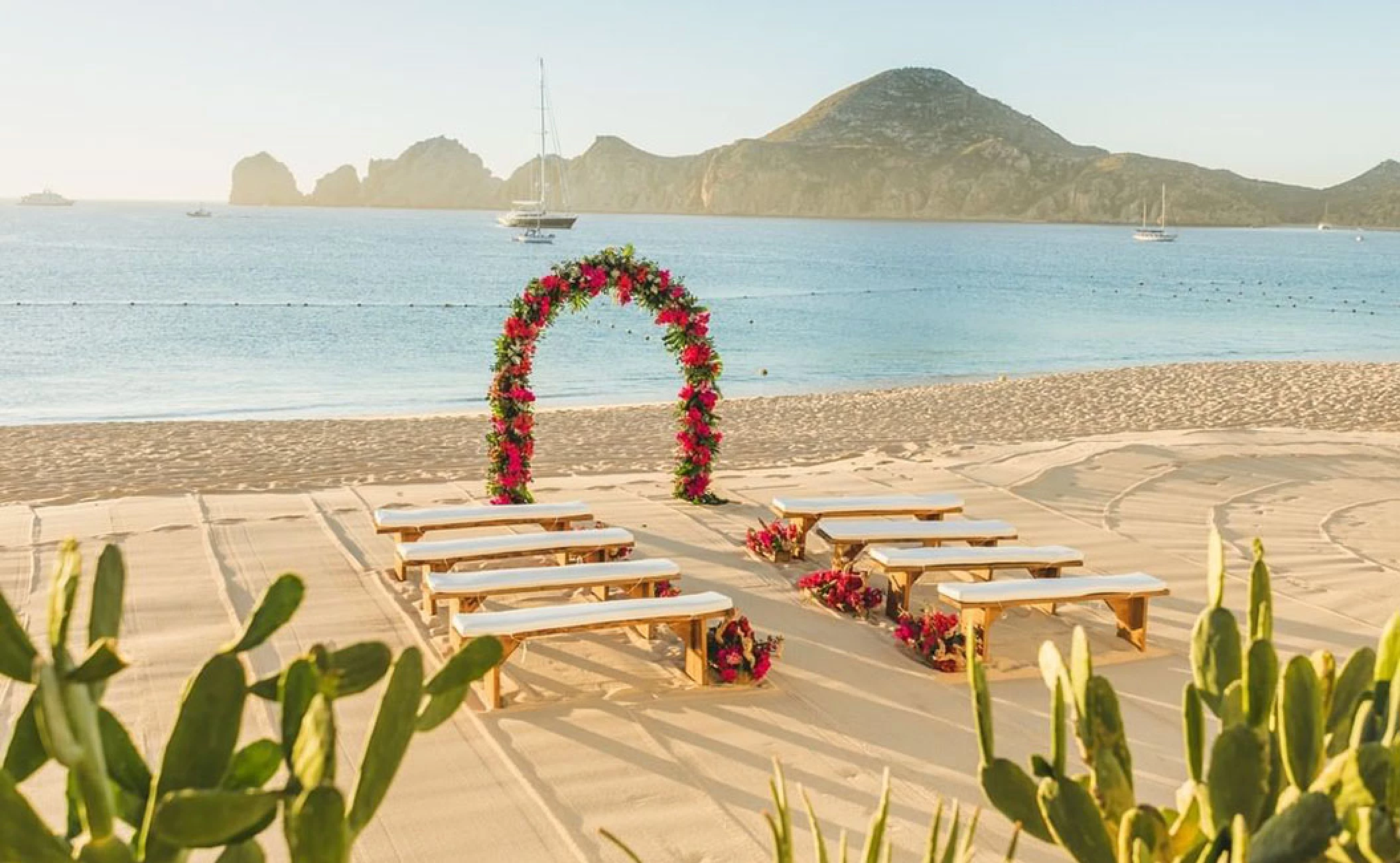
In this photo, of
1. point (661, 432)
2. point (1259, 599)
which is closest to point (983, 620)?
point (1259, 599)

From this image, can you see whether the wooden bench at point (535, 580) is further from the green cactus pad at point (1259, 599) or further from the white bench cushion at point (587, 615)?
the green cactus pad at point (1259, 599)

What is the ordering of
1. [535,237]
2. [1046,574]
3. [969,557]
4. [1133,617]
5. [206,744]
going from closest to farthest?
[206,744], [1133,617], [969,557], [1046,574], [535,237]

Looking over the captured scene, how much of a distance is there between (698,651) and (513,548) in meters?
1.98

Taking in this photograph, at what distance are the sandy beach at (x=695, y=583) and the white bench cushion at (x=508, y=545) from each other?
378 mm

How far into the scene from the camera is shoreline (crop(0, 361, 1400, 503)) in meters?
14.4

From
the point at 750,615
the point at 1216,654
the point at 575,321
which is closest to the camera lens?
the point at 1216,654

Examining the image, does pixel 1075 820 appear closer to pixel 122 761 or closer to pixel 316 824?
pixel 316 824

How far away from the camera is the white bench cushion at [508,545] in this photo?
823cm

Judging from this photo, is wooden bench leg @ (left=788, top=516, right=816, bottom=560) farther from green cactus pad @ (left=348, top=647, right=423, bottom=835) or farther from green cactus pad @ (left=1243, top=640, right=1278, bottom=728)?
green cactus pad @ (left=348, top=647, right=423, bottom=835)

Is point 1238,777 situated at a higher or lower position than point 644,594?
higher

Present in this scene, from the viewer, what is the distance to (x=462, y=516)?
9.29 m

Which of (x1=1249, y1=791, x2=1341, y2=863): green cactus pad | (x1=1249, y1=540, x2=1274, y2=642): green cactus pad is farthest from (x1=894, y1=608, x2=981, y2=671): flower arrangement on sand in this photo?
(x1=1249, y1=791, x2=1341, y2=863): green cactus pad

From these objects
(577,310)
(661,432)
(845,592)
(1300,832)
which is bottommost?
(661,432)

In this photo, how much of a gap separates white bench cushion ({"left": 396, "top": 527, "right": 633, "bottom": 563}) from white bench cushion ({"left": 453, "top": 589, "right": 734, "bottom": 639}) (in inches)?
→ 54.4
